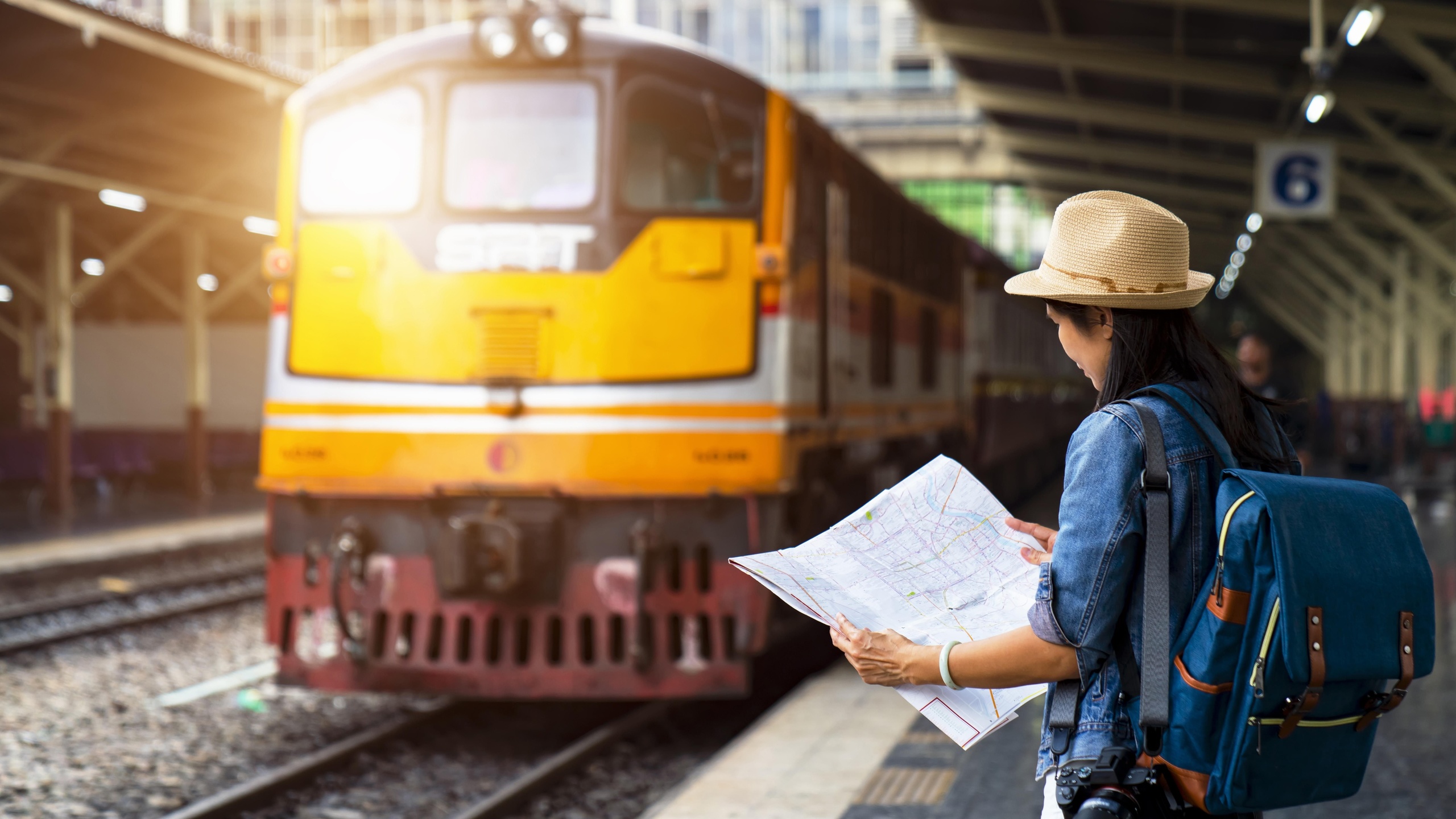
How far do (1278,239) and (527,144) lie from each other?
86.2 feet

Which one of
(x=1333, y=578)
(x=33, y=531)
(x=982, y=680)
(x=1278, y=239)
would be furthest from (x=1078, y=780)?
(x=1278, y=239)

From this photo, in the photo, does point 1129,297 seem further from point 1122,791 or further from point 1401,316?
point 1401,316

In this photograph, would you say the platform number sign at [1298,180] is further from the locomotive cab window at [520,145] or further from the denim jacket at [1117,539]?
the denim jacket at [1117,539]

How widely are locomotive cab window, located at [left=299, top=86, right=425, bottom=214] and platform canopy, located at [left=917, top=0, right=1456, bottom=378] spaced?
8.87 m

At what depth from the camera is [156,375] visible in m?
26.3

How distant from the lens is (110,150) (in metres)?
16.9

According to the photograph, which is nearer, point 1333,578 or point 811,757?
point 1333,578

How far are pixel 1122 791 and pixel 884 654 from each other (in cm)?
40

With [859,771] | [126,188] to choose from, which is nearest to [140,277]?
[126,188]

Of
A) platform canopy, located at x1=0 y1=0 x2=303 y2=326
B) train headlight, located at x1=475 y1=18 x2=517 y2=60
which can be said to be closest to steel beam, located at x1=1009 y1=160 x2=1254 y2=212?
platform canopy, located at x1=0 y1=0 x2=303 y2=326

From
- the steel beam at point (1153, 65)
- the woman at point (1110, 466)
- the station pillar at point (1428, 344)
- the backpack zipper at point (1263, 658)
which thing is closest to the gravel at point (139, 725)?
the woman at point (1110, 466)

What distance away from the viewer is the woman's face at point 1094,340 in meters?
2.32

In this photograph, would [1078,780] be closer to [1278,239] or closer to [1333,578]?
[1333,578]

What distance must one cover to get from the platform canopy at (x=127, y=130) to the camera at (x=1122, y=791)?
36.3 feet
